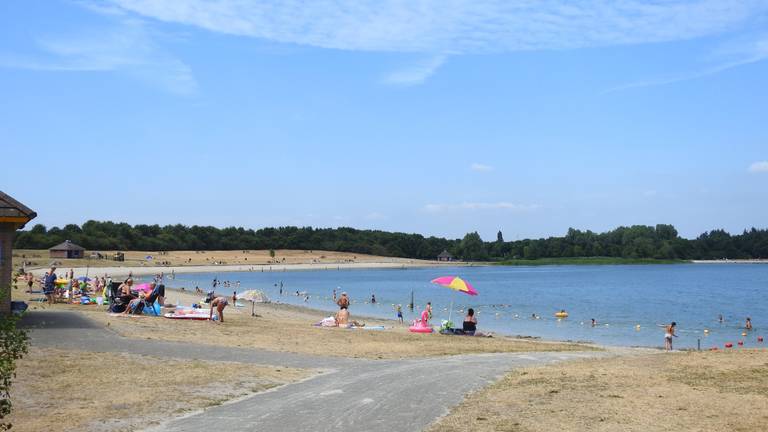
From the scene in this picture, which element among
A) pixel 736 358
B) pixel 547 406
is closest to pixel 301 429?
pixel 547 406

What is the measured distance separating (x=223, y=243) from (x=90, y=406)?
168 m

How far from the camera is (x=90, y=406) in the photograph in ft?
34.3

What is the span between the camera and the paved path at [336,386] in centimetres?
971

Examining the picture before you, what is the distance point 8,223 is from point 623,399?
54.9 feet

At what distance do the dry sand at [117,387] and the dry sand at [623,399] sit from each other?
13.1 feet

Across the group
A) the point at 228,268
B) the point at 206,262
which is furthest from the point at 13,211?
the point at 206,262

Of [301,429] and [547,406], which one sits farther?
[547,406]

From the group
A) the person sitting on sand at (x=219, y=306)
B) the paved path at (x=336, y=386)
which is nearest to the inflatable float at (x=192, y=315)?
the person sitting on sand at (x=219, y=306)

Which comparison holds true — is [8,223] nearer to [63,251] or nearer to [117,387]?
[117,387]

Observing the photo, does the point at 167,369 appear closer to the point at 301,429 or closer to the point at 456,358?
the point at 301,429

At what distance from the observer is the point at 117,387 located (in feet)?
39.0

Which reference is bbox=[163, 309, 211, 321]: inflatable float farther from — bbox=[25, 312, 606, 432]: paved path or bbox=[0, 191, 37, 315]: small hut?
bbox=[0, 191, 37, 315]: small hut

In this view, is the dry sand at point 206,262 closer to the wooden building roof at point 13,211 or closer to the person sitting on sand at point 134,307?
the person sitting on sand at point 134,307

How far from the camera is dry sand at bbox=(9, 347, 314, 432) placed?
973 centimetres
